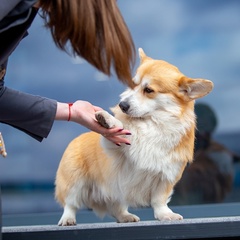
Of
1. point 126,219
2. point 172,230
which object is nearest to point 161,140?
point 126,219

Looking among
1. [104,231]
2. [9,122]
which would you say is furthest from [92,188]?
[9,122]

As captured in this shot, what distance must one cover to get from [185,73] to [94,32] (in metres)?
2.67

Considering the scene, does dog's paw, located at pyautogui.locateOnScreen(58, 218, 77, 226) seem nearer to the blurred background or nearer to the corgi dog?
the corgi dog

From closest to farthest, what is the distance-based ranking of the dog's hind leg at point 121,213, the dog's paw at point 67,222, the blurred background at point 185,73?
the dog's paw at point 67,222 → the dog's hind leg at point 121,213 → the blurred background at point 185,73

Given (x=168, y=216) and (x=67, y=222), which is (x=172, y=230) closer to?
(x=168, y=216)

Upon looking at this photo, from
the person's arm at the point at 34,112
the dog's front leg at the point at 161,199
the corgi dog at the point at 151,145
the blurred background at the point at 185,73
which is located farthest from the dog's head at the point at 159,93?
the blurred background at the point at 185,73

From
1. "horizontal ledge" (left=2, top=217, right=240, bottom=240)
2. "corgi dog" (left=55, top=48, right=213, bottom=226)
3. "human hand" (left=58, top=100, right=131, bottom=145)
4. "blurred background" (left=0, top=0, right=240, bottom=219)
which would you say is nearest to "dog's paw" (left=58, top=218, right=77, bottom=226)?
"corgi dog" (left=55, top=48, right=213, bottom=226)

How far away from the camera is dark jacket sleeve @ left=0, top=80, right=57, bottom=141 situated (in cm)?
200

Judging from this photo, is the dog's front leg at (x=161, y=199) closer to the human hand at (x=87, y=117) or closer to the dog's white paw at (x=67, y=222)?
the dog's white paw at (x=67, y=222)

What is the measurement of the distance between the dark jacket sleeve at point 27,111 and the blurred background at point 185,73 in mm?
2249

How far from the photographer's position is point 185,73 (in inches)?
170

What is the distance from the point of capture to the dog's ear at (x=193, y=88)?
2.74 meters

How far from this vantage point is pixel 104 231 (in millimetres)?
2225

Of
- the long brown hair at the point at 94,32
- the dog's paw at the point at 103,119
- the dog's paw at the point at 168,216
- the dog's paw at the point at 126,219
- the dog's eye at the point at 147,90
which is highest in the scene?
the long brown hair at the point at 94,32
